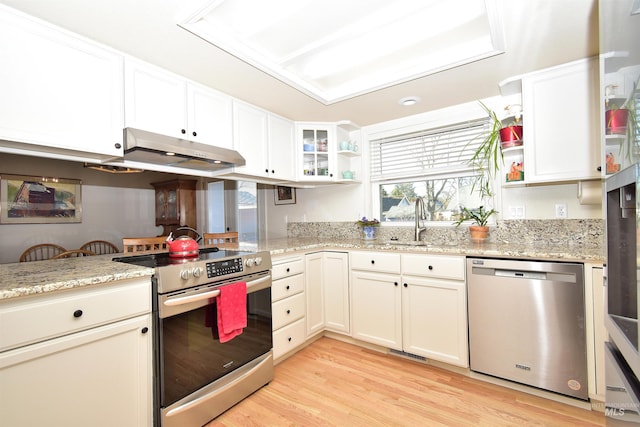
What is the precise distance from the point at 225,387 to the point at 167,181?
1.56 meters

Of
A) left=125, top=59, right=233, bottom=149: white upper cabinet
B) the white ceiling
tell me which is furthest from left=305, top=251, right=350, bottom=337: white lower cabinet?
the white ceiling

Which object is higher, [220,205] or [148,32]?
[148,32]

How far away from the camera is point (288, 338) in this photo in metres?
2.40

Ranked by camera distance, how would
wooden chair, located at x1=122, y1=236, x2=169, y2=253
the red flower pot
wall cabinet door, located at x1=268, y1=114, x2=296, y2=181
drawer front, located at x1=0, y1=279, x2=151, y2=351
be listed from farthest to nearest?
1. wall cabinet door, located at x1=268, y1=114, x2=296, y2=181
2. the red flower pot
3. wooden chair, located at x1=122, y1=236, x2=169, y2=253
4. drawer front, located at x1=0, y1=279, x2=151, y2=351

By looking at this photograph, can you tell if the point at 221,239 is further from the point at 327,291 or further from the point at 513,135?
the point at 513,135

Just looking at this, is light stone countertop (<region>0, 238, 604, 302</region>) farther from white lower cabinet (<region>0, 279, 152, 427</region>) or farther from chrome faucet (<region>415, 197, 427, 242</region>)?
chrome faucet (<region>415, 197, 427, 242</region>)

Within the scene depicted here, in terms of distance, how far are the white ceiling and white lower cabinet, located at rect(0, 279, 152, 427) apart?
1347 mm

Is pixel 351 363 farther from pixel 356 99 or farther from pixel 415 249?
pixel 356 99

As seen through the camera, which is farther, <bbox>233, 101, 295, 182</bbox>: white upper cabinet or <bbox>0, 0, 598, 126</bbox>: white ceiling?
<bbox>233, 101, 295, 182</bbox>: white upper cabinet

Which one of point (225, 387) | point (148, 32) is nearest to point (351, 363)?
point (225, 387)

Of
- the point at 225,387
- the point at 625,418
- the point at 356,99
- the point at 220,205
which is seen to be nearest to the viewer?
the point at 625,418

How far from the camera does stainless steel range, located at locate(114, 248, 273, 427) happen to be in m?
1.54

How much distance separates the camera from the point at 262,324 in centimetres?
210

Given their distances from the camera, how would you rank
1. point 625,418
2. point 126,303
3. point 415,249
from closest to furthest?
point 625,418 → point 126,303 → point 415,249
